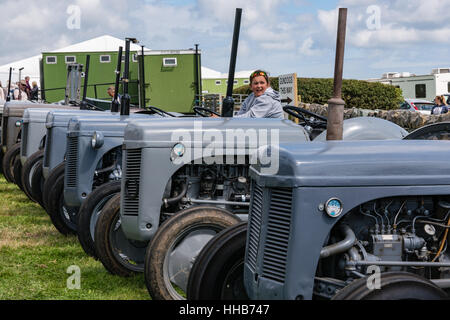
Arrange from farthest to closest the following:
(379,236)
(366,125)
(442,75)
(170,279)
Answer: (442,75) → (366,125) → (170,279) → (379,236)

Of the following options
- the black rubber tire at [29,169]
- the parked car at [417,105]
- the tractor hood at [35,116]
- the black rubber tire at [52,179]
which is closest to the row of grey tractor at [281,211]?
the black rubber tire at [52,179]

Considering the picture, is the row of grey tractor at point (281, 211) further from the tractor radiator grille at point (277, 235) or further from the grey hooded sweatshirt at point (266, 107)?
the grey hooded sweatshirt at point (266, 107)

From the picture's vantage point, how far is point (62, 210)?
7.22m

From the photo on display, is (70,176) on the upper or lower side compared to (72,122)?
lower

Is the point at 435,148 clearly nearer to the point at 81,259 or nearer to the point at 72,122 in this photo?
the point at 81,259

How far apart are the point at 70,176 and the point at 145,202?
2101 millimetres

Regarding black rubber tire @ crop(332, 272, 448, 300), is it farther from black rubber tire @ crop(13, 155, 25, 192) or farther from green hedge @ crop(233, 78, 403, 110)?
green hedge @ crop(233, 78, 403, 110)

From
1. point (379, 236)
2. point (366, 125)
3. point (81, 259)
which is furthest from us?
point (81, 259)

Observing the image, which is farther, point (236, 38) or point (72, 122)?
point (72, 122)

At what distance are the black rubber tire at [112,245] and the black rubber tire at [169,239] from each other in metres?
0.95

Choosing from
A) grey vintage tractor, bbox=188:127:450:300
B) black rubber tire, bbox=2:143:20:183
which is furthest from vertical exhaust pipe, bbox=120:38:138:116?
black rubber tire, bbox=2:143:20:183

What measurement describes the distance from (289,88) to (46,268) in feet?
18.7

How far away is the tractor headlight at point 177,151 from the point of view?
→ 477 cm

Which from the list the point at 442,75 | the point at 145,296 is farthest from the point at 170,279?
the point at 442,75
